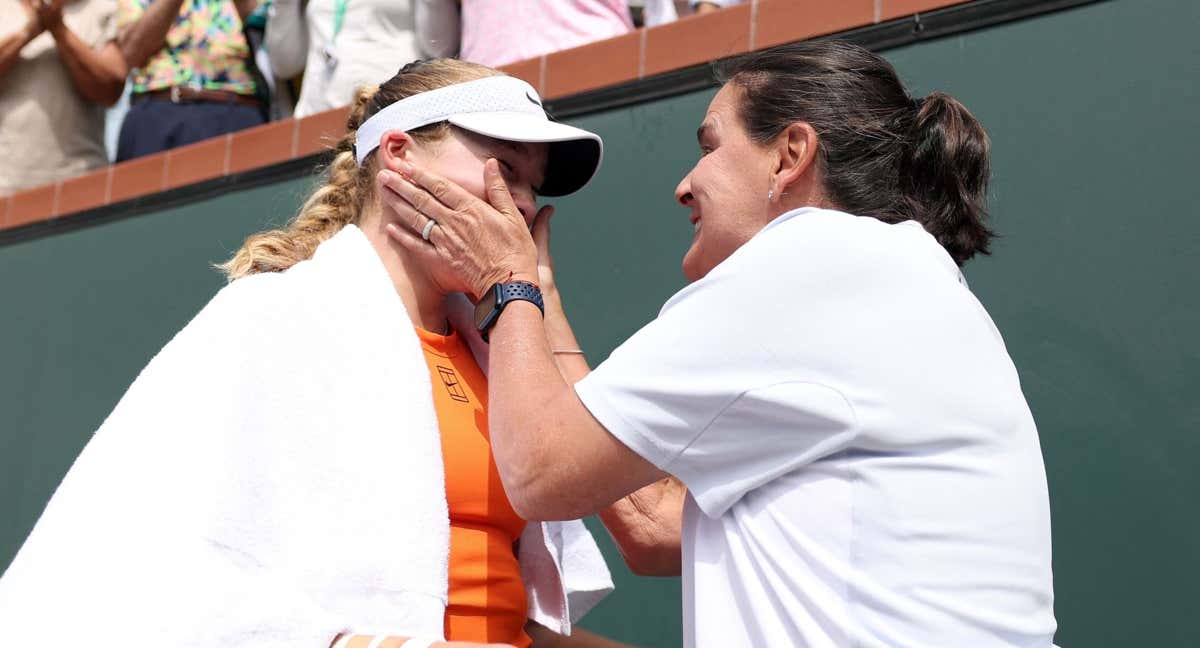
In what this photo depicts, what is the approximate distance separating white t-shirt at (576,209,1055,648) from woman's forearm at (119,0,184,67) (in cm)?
342

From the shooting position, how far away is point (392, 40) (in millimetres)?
4238

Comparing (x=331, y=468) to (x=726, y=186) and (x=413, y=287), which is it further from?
(x=726, y=186)

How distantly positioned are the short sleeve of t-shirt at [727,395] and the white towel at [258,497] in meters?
0.36

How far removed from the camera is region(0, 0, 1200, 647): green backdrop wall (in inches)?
107

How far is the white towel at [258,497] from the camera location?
179cm

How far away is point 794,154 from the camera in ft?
6.91

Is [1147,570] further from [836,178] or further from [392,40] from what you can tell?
[392,40]

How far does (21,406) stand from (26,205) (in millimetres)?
711

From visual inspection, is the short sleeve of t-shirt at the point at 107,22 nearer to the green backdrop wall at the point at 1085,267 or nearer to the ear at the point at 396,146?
the green backdrop wall at the point at 1085,267

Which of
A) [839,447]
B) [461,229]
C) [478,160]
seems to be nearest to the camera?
[839,447]

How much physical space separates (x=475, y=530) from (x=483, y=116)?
0.66 meters

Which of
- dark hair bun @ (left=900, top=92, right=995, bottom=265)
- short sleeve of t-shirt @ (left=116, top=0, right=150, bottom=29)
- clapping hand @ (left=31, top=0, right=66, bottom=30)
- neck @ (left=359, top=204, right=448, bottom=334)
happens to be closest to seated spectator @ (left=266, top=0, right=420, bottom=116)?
short sleeve of t-shirt @ (left=116, top=0, right=150, bottom=29)

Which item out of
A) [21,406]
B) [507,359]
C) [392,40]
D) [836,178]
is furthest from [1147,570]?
[21,406]

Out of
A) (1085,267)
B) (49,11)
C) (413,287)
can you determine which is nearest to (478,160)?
(413,287)
